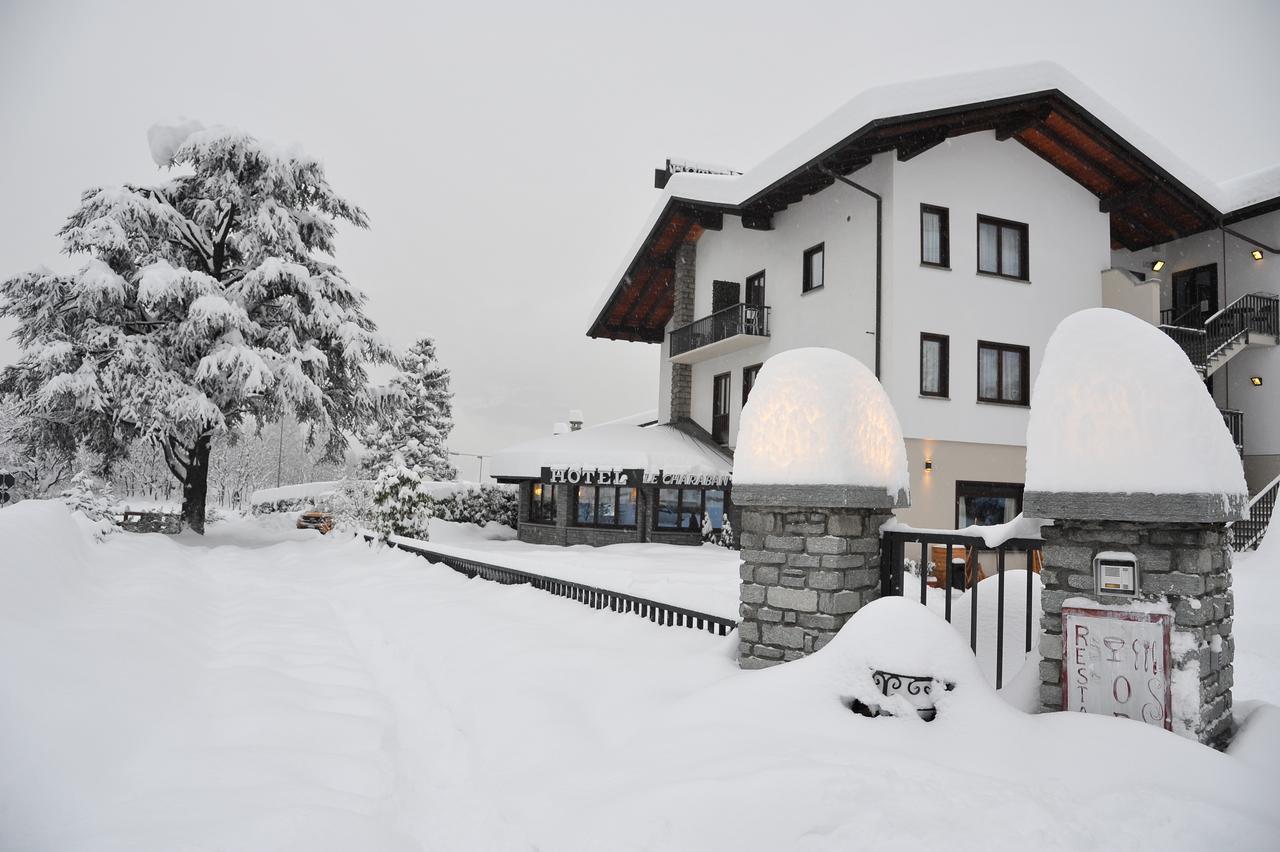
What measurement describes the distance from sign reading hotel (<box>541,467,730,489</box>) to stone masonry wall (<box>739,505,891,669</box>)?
1449 centimetres

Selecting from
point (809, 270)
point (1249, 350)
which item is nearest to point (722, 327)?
point (809, 270)

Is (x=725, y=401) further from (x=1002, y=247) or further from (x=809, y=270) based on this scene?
(x=1002, y=247)

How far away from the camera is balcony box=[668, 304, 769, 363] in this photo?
67.1ft

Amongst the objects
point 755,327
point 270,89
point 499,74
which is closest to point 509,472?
point 755,327

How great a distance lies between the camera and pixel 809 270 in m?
19.2

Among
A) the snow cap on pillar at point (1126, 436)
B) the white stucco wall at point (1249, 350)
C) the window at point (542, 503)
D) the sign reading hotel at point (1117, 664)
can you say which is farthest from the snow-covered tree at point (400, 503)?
the white stucco wall at point (1249, 350)

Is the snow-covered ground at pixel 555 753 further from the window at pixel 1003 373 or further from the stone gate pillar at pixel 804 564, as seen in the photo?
the window at pixel 1003 373

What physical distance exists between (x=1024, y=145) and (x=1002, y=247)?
103 inches

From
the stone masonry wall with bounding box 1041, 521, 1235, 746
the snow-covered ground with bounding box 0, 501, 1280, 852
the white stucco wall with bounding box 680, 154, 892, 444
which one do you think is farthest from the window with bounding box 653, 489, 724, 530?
the stone masonry wall with bounding box 1041, 521, 1235, 746

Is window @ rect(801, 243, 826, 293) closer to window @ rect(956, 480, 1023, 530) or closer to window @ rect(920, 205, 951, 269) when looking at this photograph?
window @ rect(920, 205, 951, 269)

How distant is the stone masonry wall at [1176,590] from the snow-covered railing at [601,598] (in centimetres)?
289

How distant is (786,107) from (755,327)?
363 feet

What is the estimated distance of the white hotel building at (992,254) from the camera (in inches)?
631

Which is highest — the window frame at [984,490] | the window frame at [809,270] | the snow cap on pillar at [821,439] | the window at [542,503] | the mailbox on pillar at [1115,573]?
the window frame at [809,270]
